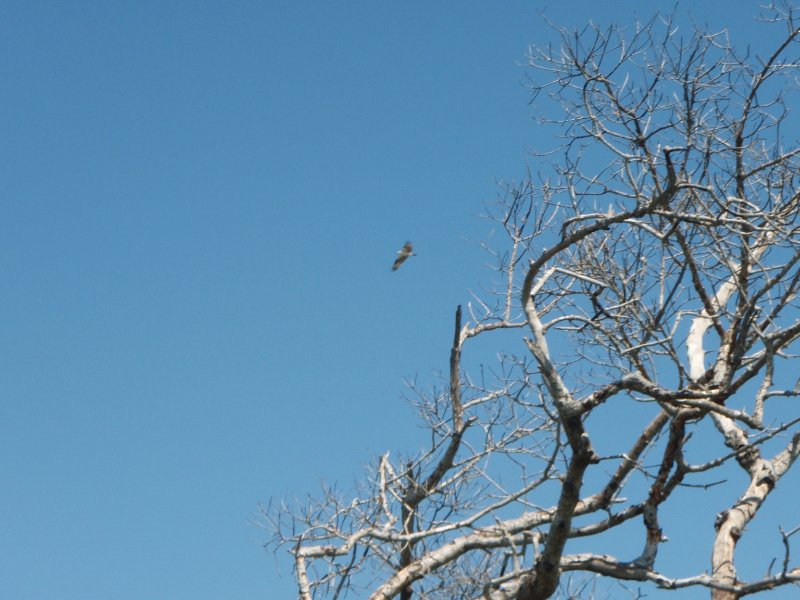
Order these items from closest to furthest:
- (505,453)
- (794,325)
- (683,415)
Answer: (794,325), (683,415), (505,453)

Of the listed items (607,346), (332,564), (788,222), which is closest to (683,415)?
(607,346)

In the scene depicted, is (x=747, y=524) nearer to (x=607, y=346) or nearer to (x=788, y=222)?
(x=607, y=346)

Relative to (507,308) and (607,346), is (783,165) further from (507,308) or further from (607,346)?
(507,308)

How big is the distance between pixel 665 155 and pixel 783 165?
86.9 inches

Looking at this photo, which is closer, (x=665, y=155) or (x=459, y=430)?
(x=665, y=155)

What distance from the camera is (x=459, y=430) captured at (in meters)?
8.66

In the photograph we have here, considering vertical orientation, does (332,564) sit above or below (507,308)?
below

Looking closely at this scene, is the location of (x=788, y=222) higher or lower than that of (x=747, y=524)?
higher

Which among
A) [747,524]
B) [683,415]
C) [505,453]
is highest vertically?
[505,453]

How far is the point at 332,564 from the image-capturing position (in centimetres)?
766

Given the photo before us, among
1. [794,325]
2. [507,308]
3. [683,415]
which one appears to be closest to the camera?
[794,325]

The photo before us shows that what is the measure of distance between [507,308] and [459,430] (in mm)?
1066

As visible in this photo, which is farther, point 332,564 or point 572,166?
point 332,564

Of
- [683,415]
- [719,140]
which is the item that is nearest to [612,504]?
[683,415]
